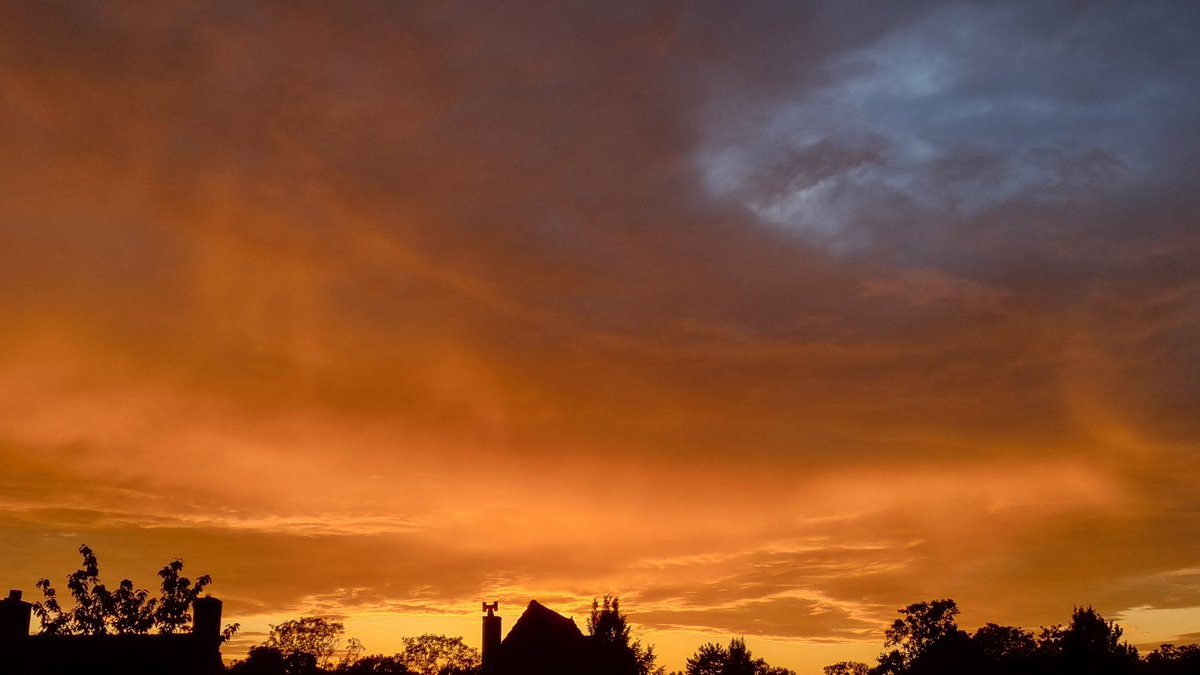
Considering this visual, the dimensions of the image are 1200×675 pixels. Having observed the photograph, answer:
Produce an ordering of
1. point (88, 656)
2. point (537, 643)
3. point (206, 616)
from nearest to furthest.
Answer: point (88, 656) → point (206, 616) → point (537, 643)

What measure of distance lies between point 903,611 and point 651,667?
350 ft

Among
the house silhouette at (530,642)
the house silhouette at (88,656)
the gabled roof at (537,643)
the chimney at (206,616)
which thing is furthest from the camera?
the house silhouette at (530,642)

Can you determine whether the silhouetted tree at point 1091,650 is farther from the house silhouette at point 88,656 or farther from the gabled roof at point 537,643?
the house silhouette at point 88,656

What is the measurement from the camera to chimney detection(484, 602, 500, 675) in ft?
235

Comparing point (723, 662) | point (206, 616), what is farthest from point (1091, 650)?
point (206, 616)

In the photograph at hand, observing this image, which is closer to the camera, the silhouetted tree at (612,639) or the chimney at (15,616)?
the silhouetted tree at (612,639)

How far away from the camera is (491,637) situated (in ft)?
237

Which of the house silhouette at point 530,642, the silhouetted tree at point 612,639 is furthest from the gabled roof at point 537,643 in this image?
the silhouetted tree at point 612,639

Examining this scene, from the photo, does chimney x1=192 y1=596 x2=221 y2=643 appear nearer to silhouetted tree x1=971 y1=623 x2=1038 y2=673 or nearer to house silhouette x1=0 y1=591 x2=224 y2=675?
house silhouette x1=0 y1=591 x2=224 y2=675

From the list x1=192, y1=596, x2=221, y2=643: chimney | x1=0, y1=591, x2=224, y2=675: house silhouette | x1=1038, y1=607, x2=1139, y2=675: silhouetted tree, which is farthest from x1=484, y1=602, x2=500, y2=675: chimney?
x1=1038, y1=607, x2=1139, y2=675: silhouetted tree

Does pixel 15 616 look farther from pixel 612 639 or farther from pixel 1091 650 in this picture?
pixel 1091 650

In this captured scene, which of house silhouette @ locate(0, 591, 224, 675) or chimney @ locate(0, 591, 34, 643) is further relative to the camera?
chimney @ locate(0, 591, 34, 643)

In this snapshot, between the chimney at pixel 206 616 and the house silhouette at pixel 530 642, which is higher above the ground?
the chimney at pixel 206 616

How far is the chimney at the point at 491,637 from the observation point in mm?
71669
